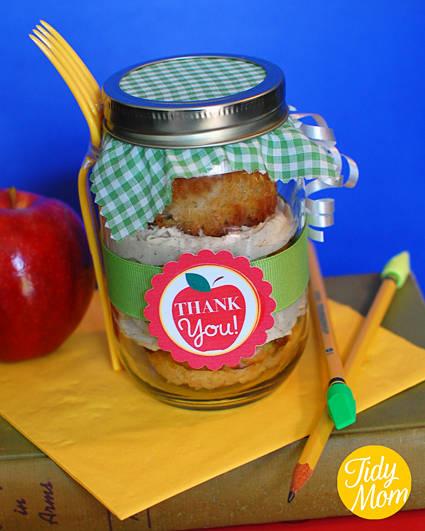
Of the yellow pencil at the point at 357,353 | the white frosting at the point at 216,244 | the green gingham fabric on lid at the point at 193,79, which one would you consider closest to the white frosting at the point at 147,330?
the white frosting at the point at 216,244

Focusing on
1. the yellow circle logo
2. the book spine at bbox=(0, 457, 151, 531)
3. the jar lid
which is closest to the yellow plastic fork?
the jar lid

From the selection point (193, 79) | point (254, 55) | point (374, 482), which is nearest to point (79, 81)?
point (193, 79)

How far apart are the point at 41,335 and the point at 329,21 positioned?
62 centimetres

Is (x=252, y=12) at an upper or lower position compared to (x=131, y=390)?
upper

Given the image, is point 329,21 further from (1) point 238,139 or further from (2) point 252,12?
(1) point 238,139

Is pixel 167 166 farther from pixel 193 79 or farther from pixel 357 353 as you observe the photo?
pixel 357 353

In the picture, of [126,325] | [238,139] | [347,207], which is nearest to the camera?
[238,139]

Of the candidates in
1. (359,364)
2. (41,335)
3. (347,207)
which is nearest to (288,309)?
(359,364)

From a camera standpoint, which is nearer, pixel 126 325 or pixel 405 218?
pixel 126 325

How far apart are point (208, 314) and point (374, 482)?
25 centimetres

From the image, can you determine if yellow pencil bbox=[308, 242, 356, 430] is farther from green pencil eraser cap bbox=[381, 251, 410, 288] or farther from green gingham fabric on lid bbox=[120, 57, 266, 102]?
green gingham fabric on lid bbox=[120, 57, 266, 102]

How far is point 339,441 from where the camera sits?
0.56 meters

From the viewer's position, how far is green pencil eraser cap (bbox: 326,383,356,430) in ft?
1.83

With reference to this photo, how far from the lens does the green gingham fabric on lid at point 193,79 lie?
519 mm
